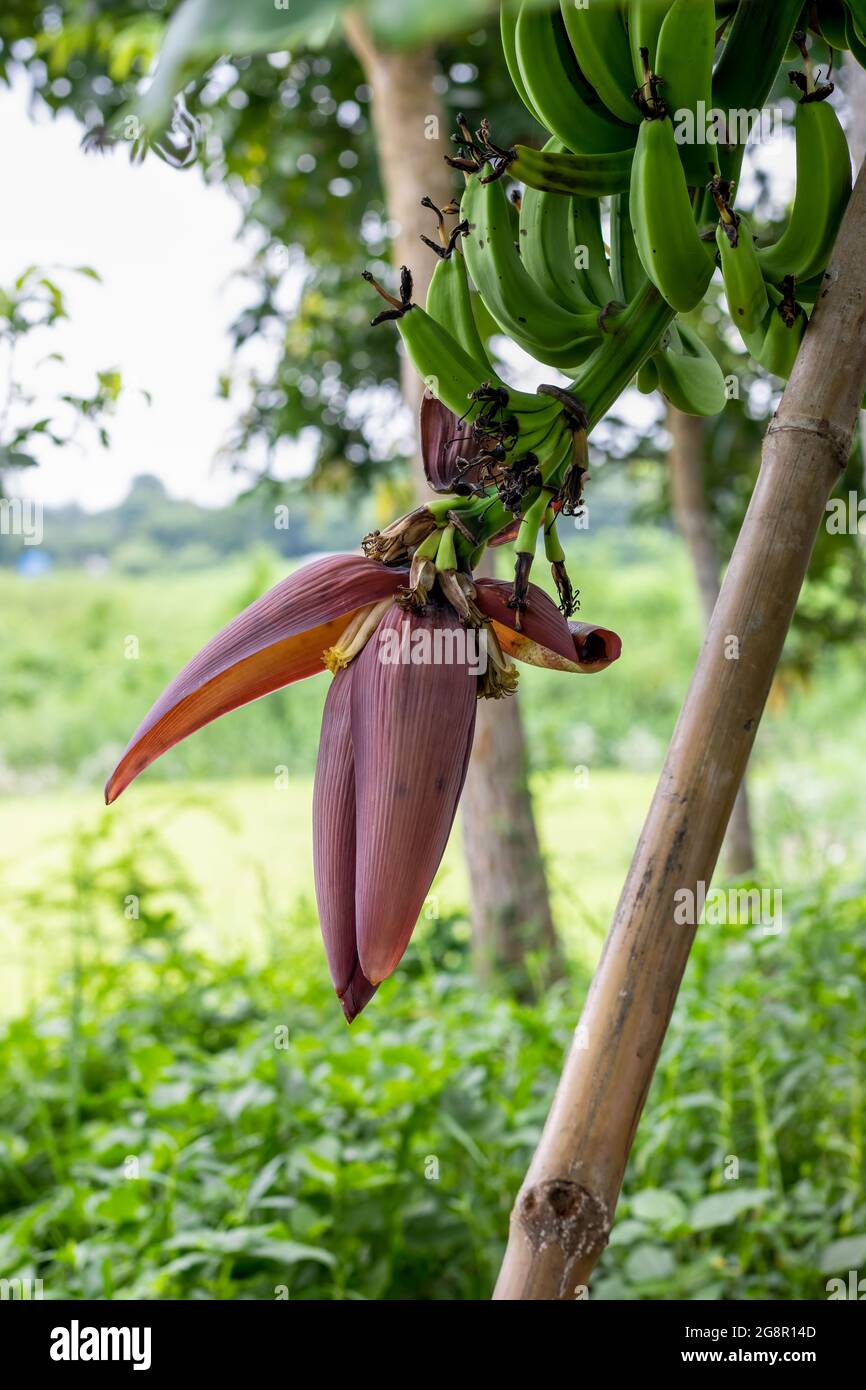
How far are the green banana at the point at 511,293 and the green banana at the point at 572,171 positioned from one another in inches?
0.8

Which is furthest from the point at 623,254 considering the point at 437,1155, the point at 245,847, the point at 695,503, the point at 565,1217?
the point at 245,847

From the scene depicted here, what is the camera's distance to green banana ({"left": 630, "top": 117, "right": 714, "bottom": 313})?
0.31 m

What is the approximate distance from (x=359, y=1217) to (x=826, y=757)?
170 inches

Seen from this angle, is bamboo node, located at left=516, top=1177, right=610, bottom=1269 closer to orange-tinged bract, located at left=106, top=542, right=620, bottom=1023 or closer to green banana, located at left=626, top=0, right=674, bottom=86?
orange-tinged bract, located at left=106, top=542, right=620, bottom=1023

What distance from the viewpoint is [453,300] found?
0.37m

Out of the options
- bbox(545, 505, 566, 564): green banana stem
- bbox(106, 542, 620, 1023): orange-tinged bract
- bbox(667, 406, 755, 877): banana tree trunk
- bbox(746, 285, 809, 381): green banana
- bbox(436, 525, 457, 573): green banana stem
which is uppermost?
bbox(667, 406, 755, 877): banana tree trunk

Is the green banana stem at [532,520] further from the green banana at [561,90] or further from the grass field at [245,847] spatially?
the grass field at [245,847]

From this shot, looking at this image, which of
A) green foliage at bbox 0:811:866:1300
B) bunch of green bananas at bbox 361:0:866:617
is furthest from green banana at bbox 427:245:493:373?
green foliage at bbox 0:811:866:1300

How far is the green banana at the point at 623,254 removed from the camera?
37cm

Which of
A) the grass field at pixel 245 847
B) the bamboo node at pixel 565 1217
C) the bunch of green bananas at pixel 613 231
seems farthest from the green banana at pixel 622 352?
the grass field at pixel 245 847

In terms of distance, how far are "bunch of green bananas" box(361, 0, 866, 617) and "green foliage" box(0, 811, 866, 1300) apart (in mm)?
629

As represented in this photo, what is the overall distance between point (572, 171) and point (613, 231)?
0.17ft

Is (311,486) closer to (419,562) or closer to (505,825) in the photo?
(505,825)

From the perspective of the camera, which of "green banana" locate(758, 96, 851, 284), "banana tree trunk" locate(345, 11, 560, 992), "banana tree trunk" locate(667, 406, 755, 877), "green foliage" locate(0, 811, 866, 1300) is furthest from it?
"banana tree trunk" locate(667, 406, 755, 877)
